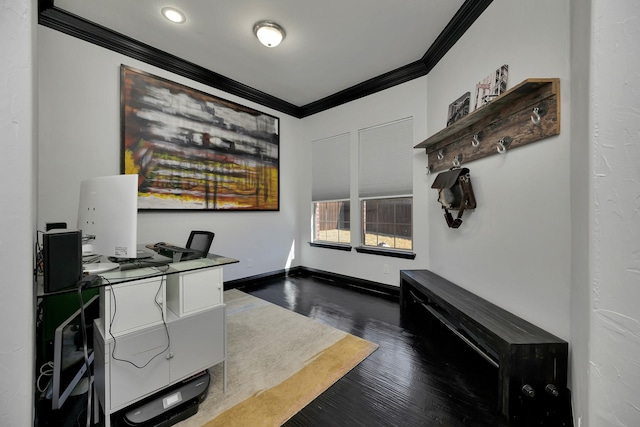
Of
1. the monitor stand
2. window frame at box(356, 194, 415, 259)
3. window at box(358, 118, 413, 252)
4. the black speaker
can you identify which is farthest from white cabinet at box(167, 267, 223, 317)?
window at box(358, 118, 413, 252)

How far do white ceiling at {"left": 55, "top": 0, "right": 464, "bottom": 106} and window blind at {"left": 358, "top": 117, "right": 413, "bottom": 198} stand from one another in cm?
79

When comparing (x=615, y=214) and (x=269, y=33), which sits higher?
(x=269, y=33)

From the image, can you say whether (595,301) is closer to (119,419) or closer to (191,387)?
(191,387)

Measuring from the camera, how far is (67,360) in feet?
4.63

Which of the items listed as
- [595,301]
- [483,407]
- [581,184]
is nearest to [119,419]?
[483,407]

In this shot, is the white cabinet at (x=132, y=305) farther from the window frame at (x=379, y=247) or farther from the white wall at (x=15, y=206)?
the window frame at (x=379, y=247)

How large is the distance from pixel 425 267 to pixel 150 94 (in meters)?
3.87

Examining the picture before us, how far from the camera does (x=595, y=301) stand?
79 cm

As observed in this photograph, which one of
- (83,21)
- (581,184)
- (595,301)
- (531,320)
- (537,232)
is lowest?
(531,320)

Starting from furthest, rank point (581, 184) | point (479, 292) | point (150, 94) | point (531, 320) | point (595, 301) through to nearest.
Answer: point (150, 94) → point (479, 292) → point (531, 320) → point (581, 184) → point (595, 301)

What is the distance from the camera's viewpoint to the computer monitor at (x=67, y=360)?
4.29 ft

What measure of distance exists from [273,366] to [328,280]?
2.30m

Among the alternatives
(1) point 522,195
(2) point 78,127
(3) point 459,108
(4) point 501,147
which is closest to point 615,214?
(1) point 522,195

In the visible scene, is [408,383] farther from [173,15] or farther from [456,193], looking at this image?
[173,15]
